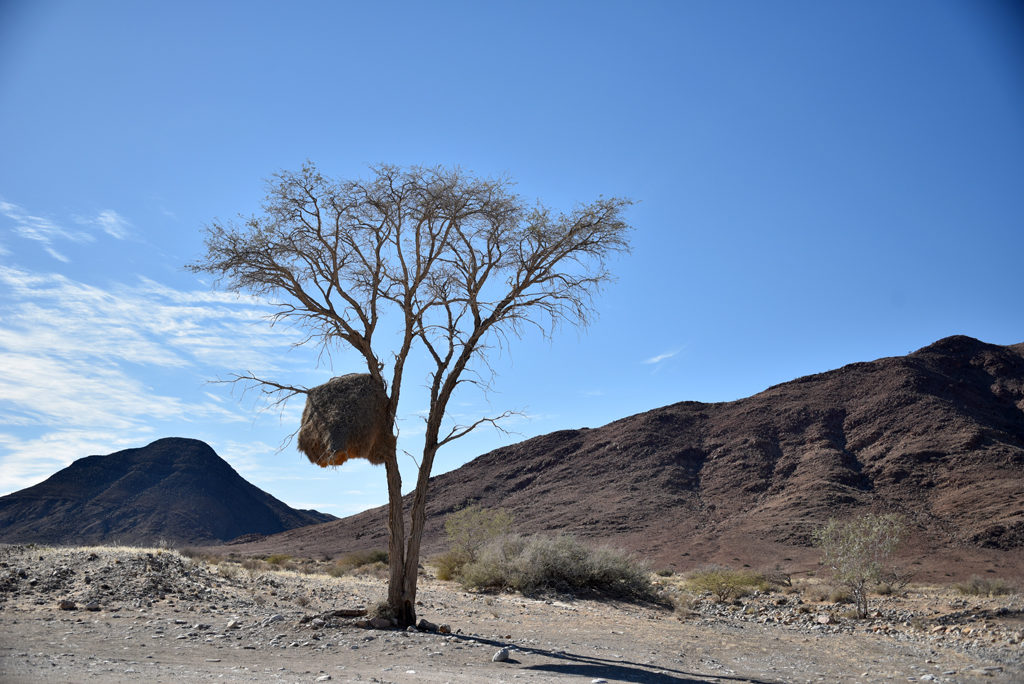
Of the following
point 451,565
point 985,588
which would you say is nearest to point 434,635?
point 451,565

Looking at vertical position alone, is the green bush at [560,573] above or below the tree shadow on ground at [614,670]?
above

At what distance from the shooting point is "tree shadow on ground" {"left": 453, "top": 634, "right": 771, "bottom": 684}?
378 inches

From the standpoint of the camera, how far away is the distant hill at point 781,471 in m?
42.2

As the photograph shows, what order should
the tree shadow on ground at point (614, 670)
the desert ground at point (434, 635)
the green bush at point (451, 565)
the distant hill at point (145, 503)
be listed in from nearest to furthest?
the desert ground at point (434, 635)
the tree shadow on ground at point (614, 670)
the green bush at point (451, 565)
the distant hill at point (145, 503)

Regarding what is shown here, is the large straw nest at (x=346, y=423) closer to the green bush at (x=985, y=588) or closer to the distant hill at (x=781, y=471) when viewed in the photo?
the green bush at (x=985, y=588)

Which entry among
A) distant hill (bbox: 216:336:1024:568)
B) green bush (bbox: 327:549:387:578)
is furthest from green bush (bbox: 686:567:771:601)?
green bush (bbox: 327:549:387:578)

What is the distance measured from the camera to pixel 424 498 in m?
12.7

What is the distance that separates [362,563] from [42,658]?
2815 centimetres

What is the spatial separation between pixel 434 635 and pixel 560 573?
10520 mm

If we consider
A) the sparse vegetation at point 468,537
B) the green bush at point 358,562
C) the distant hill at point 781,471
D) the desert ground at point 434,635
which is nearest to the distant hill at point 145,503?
the distant hill at point 781,471

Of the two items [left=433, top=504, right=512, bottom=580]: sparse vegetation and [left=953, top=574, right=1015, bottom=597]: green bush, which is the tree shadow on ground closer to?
[left=433, top=504, right=512, bottom=580]: sparse vegetation

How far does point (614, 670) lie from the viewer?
33.1 feet

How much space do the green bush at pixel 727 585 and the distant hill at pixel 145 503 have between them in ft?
172

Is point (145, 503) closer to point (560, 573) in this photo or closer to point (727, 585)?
point (560, 573)
